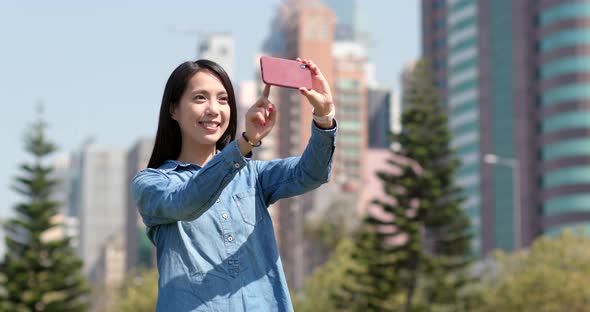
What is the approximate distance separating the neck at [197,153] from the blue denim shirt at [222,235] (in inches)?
4.0

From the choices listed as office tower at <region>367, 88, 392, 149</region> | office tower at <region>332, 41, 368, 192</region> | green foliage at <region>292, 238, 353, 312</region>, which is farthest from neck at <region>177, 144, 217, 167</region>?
office tower at <region>367, 88, 392, 149</region>

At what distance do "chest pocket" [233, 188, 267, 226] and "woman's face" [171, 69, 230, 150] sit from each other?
0.22 m

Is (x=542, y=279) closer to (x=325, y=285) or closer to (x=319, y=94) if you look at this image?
(x=325, y=285)

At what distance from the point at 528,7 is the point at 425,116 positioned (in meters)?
60.5

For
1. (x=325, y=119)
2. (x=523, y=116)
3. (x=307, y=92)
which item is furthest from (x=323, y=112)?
(x=523, y=116)

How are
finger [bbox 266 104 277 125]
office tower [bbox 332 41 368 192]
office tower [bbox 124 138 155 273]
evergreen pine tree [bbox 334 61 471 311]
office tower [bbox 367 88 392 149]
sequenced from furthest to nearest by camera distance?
office tower [bbox 124 138 155 273], office tower [bbox 367 88 392 149], office tower [bbox 332 41 368 192], evergreen pine tree [bbox 334 61 471 311], finger [bbox 266 104 277 125]

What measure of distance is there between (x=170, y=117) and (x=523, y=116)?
9944 cm

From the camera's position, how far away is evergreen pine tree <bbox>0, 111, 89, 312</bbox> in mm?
47156

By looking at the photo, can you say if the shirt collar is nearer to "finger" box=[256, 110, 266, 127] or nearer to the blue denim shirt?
the blue denim shirt

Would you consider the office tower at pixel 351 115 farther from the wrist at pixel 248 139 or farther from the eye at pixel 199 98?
the wrist at pixel 248 139

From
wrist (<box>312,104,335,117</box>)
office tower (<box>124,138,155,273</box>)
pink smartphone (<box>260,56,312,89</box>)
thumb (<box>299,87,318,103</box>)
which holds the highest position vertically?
pink smartphone (<box>260,56,312,89</box>)

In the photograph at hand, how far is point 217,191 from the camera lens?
434cm

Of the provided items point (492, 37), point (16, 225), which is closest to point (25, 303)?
point (16, 225)

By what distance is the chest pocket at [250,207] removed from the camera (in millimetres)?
4598
